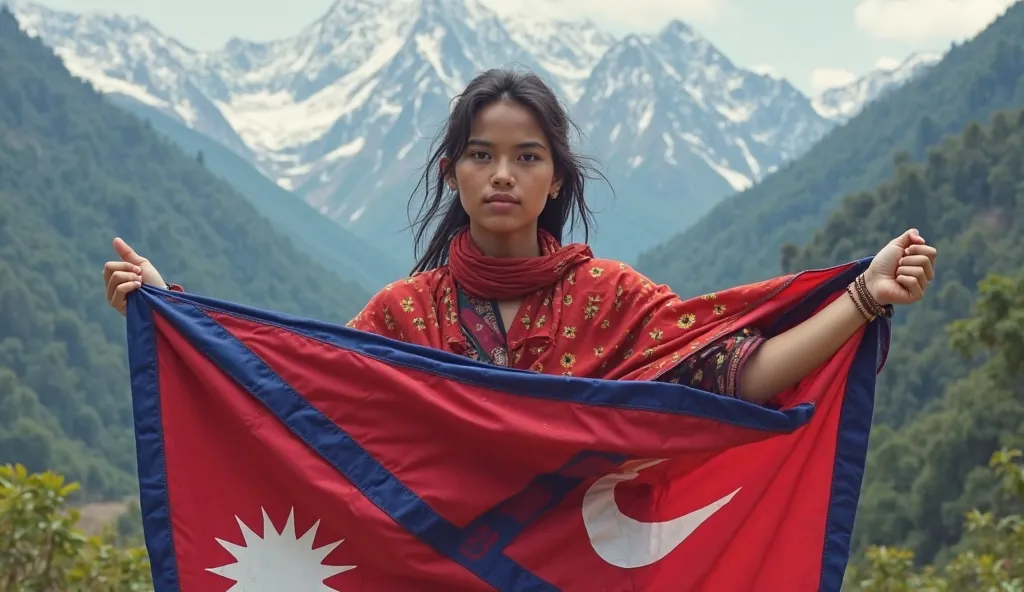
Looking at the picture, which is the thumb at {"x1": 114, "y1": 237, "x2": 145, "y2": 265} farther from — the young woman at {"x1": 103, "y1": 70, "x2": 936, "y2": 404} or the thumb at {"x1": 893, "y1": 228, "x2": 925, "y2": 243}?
the thumb at {"x1": 893, "y1": 228, "x2": 925, "y2": 243}

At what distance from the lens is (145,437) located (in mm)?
2811

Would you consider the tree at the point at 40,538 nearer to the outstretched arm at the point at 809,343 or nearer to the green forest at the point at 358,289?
the green forest at the point at 358,289

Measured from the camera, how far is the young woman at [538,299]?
273cm

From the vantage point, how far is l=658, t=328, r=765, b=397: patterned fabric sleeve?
271 centimetres

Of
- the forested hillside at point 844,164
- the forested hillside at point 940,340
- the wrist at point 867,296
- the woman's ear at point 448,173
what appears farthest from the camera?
the forested hillside at point 844,164

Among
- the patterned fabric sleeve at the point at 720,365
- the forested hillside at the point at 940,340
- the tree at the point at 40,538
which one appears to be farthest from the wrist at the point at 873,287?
the forested hillside at the point at 940,340

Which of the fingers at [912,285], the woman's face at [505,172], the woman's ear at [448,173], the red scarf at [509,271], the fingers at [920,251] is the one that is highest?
the woman's ear at [448,173]

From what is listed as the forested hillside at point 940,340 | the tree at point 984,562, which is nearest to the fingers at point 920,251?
the tree at point 984,562

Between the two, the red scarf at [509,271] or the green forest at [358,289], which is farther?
the green forest at [358,289]

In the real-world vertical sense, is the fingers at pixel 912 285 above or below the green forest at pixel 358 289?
below

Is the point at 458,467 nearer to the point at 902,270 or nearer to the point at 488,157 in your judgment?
the point at 488,157

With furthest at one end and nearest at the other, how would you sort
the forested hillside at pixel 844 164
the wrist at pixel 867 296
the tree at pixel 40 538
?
the forested hillside at pixel 844 164 < the tree at pixel 40 538 < the wrist at pixel 867 296

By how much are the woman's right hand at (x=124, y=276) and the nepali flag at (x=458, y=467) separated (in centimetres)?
3

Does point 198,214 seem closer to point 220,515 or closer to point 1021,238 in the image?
point 1021,238
